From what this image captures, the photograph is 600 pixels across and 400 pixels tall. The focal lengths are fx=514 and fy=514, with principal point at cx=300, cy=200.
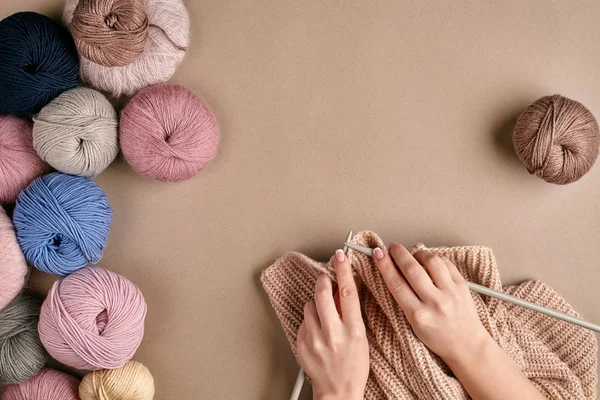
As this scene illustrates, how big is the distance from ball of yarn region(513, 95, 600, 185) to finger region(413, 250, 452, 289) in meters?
0.27

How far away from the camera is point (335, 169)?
1080mm

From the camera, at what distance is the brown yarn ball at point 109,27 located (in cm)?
91

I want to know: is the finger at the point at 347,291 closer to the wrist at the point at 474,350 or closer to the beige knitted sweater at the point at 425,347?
the beige knitted sweater at the point at 425,347

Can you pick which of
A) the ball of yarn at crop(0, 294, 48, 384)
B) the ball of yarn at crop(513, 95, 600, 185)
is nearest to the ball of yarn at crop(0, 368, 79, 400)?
the ball of yarn at crop(0, 294, 48, 384)

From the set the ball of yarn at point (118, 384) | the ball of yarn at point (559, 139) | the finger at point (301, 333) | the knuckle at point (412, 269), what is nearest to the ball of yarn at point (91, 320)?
the ball of yarn at point (118, 384)

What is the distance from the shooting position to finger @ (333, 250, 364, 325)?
0.94 meters

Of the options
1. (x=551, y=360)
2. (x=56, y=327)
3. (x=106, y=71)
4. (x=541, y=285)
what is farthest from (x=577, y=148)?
(x=56, y=327)

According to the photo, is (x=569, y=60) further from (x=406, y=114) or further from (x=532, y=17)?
(x=406, y=114)

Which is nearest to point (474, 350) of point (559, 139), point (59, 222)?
point (559, 139)

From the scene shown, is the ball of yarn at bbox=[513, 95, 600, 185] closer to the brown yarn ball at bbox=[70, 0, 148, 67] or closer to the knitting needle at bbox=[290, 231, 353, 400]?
the knitting needle at bbox=[290, 231, 353, 400]

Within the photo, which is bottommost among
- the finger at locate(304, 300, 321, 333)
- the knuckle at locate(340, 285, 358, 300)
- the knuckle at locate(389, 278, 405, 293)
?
the finger at locate(304, 300, 321, 333)

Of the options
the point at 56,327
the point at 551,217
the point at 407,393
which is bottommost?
the point at 56,327

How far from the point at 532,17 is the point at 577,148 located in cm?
30

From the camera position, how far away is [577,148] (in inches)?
38.2
